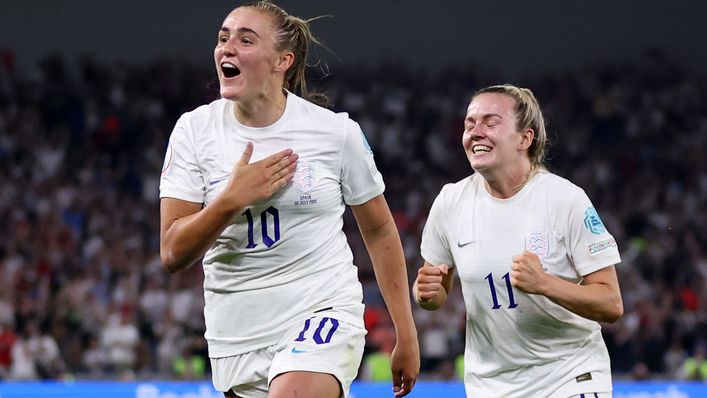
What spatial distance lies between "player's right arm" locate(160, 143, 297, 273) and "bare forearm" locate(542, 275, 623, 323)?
105 cm

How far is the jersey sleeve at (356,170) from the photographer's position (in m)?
4.26

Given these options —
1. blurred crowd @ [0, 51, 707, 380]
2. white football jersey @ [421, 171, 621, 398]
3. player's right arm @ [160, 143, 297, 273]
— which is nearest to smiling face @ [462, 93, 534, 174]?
white football jersey @ [421, 171, 621, 398]

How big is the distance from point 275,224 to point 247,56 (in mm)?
606

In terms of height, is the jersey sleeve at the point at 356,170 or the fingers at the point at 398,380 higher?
the jersey sleeve at the point at 356,170

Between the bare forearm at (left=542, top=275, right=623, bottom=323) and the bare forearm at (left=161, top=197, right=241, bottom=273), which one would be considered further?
Result: the bare forearm at (left=542, top=275, right=623, bottom=323)

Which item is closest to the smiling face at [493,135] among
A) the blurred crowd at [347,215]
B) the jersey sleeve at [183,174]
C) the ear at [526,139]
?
the ear at [526,139]

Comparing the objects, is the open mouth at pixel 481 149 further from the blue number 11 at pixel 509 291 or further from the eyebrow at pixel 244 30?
the eyebrow at pixel 244 30

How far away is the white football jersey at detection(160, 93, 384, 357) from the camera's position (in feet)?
13.5

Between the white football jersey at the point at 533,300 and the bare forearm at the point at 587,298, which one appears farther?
the white football jersey at the point at 533,300

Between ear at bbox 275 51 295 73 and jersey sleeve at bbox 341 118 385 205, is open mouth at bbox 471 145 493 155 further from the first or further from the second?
ear at bbox 275 51 295 73

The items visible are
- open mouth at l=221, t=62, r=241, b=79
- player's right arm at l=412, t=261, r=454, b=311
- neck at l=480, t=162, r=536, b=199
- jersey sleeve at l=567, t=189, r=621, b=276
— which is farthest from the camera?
neck at l=480, t=162, r=536, b=199

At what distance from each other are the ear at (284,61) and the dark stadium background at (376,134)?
7848 mm

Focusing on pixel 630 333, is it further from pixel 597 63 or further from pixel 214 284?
pixel 214 284

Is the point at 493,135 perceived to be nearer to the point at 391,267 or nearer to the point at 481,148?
the point at 481,148
